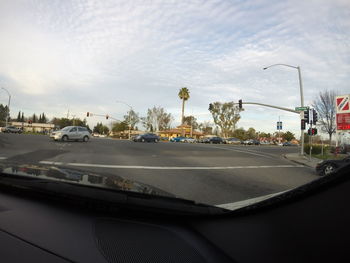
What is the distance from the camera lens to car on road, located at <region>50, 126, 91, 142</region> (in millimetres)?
21706

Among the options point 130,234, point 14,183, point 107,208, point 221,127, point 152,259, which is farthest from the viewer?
point 221,127

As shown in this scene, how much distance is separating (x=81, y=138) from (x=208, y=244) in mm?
24949

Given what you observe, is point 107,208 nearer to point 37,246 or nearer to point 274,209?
point 37,246

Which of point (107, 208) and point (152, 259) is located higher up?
point (107, 208)

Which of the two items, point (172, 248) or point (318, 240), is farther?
point (172, 248)

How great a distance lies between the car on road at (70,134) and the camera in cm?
2171

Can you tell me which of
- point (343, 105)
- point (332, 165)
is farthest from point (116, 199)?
point (343, 105)

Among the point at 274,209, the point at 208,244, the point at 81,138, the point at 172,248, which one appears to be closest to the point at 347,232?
the point at 274,209

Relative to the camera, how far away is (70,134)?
22594 mm

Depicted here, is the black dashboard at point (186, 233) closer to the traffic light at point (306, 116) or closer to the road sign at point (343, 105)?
the road sign at point (343, 105)

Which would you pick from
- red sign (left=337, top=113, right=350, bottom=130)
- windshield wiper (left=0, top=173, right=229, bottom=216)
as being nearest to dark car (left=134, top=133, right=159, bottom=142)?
red sign (left=337, top=113, right=350, bottom=130)

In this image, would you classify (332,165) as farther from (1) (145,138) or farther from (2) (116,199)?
(1) (145,138)

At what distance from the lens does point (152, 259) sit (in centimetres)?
133

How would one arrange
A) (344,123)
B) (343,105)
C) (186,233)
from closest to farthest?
(186,233) < (344,123) < (343,105)
